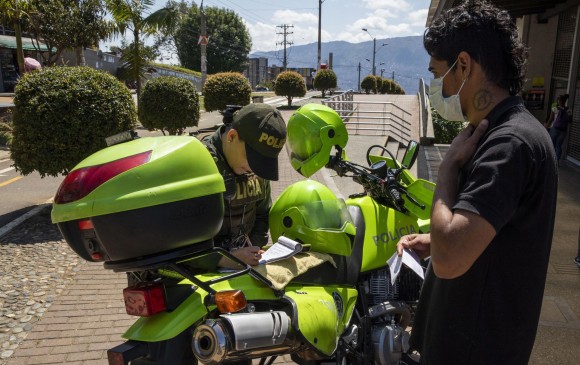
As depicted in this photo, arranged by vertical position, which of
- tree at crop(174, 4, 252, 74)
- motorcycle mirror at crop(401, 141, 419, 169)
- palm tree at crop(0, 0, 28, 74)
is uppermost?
tree at crop(174, 4, 252, 74)

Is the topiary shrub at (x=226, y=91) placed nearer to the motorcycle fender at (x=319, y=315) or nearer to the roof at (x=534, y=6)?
the roof at (x=534, y=6)

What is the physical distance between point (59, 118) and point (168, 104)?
20.4 feet

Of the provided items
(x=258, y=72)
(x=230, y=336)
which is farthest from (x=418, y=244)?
(x=258, y=72)

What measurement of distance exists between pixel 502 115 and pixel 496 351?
0.70 m

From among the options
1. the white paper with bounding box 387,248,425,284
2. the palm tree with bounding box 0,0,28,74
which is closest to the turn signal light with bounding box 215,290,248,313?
the white paper with bounding box 387,248,425,284

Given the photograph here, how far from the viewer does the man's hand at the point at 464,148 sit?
1.46 meters

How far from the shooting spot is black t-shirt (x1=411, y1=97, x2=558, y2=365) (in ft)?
4.39

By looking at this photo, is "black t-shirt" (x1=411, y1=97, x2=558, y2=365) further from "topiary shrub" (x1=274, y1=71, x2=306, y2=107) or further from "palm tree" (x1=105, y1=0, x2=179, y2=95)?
"topiary shrub" (x1=274, y1=71, x2=306, y2=107)

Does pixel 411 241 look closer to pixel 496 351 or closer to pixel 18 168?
pixel 496 351

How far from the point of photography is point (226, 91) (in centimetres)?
1841

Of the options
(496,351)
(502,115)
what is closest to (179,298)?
(496,351)

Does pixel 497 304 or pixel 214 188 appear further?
pixel 214 188

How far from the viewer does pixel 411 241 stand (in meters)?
2.05

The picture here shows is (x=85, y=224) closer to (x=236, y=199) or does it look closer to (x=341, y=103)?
(x=236, y=199)
